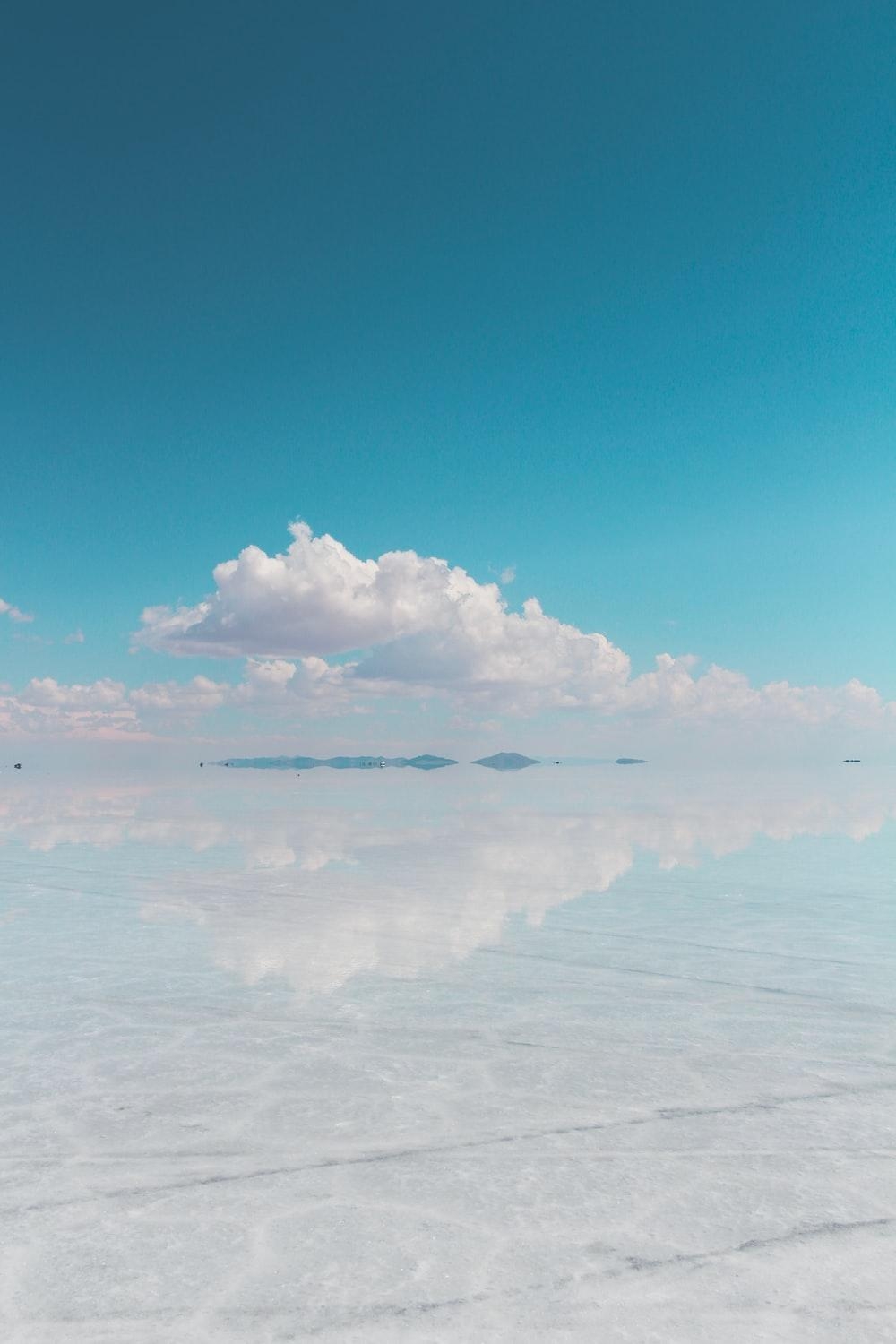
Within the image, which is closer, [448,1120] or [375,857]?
[448,1120]

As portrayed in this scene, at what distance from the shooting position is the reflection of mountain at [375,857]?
1111 centimetres

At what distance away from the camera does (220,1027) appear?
25.3 ft

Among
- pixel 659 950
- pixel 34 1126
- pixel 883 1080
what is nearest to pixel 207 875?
pixel 659 950

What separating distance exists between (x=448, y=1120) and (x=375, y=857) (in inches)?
555

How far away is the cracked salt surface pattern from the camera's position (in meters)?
3.87

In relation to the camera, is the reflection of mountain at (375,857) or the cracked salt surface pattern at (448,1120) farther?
the reflection of mountain at (375,857)

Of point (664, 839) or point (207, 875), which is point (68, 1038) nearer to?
point (207, 875)

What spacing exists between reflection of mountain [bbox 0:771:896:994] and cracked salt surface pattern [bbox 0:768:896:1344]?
0.48ft

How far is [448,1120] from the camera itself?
18.8ft

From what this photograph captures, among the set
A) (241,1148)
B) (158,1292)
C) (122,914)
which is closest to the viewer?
(158,1292)

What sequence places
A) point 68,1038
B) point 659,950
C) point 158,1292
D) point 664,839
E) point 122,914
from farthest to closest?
point 664,839, point 122,914, point 659,950, point 68,1038, point 158,1292

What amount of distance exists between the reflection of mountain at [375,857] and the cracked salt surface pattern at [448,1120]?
145 millimetres

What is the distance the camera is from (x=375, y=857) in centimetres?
1970

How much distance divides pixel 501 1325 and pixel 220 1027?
462cm
